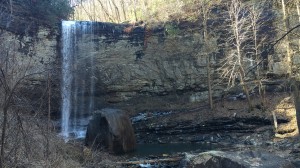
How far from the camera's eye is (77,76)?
2536cm

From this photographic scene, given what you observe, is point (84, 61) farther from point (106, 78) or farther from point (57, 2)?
point (57, 2)

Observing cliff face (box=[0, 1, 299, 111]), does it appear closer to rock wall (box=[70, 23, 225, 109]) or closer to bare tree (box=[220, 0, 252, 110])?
rock wall (box=[70, 23, 225, 109])

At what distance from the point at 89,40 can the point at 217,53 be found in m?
9.88

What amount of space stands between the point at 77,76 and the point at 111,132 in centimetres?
1033

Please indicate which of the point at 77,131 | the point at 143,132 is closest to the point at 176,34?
the point at 143,132

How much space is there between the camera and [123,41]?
25.6 meters

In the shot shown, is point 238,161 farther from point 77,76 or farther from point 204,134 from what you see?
point 77,76

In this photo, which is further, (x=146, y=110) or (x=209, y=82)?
(x=146, y=110)

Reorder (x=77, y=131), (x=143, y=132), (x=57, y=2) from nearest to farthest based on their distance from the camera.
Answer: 1. (x=143, y=132)
2. (x=77, y=131)
3. (x=57, y=2)

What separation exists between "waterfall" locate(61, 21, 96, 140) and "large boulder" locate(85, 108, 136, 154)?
24.6 ft

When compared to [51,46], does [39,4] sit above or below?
above

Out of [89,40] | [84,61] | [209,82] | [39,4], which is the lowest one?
[209,82]

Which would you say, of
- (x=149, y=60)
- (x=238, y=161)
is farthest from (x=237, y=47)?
(x=238, y=161)

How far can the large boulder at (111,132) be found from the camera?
16.1 meters
